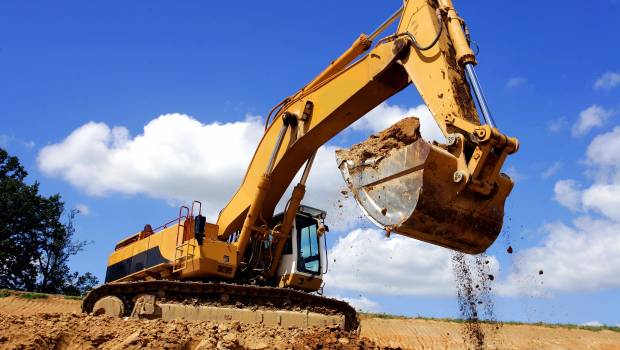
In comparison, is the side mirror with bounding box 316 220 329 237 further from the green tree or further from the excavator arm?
the green tree

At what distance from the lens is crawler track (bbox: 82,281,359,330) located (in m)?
9.17

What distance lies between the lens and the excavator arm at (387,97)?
6.26 metres

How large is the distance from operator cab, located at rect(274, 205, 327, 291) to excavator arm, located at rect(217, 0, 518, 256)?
1.24ft

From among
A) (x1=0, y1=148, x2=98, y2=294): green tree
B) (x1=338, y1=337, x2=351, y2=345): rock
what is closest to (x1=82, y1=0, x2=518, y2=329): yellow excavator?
(x1=338, y1=337, x2=351, y2=345): rock

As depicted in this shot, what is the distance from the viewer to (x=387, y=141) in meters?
7.15

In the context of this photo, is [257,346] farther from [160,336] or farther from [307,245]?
[307,245]

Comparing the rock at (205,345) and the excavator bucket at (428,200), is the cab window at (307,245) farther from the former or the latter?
the rock at (205,345)

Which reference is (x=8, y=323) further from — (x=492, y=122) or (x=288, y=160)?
(x=492, y=122)

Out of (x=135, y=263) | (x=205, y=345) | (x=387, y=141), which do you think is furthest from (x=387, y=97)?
(x=135, y=263)

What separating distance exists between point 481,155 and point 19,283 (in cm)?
3002

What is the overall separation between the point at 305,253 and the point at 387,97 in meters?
3.37

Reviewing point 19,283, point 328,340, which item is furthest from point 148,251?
point 19,283

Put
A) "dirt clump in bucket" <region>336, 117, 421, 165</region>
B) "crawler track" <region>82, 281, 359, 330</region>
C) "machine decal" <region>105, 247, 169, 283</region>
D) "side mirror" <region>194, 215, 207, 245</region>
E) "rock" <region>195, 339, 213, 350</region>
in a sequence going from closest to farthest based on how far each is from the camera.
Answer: "rock" <region>195, 339, 213, 350</region> → "dirt clump in bucket" <region>336, 117, 421, 165</region> → "crawler track" <region>82, 281, 359, 330</region> → "side mirror" <region>194, 215, 207, 245</region> → "machine decal" <region>105, 247, 169, 283</region>

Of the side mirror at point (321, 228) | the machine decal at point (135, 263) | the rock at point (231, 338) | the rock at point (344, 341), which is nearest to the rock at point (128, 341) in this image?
the rock at point (231, 338)
